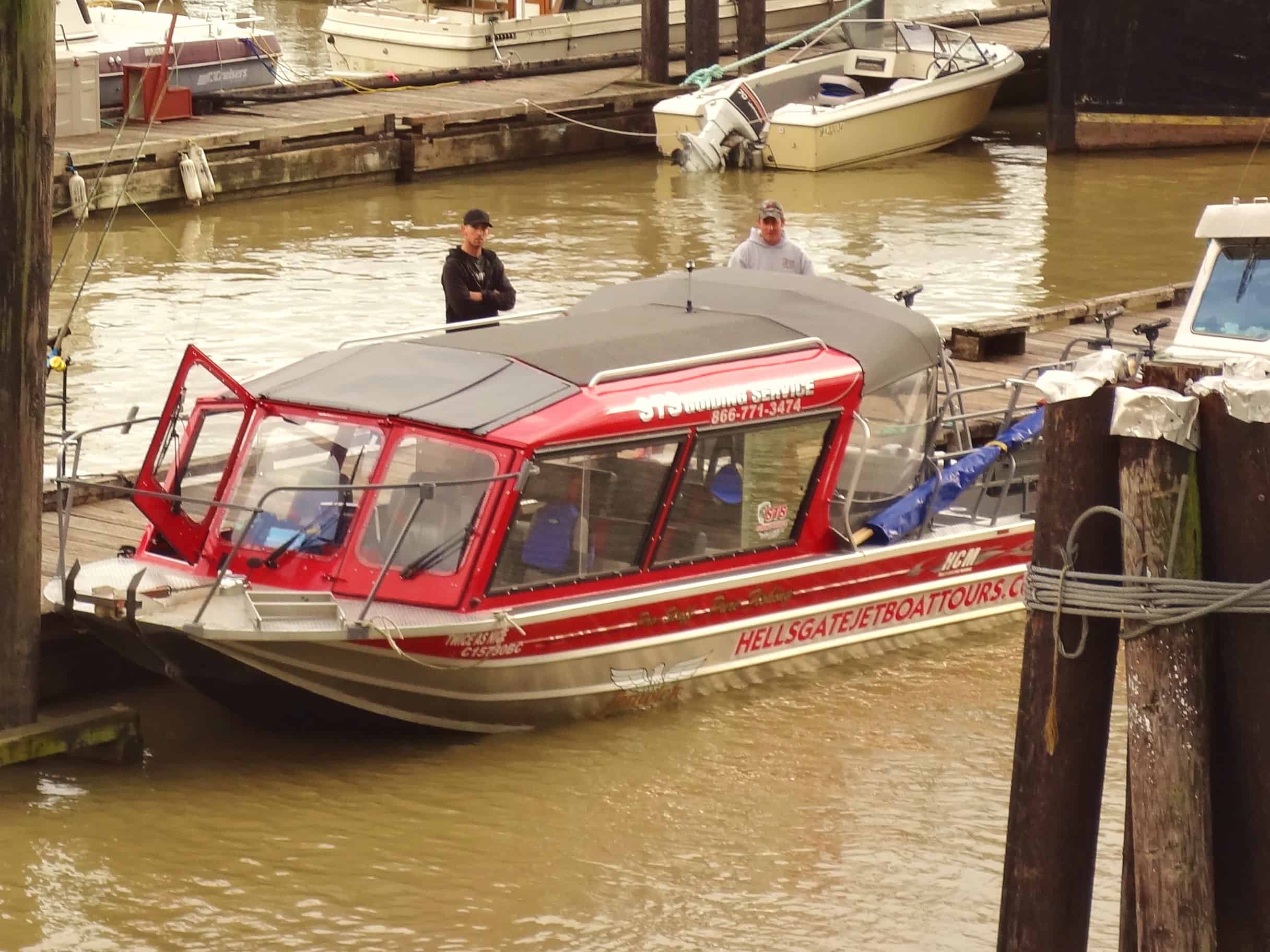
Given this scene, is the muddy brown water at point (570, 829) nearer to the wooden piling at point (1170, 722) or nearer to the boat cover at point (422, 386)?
the boat cover at point (422, 386)

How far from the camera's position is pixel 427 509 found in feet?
31.3

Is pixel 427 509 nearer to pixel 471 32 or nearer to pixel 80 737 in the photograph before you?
pixel 80 737

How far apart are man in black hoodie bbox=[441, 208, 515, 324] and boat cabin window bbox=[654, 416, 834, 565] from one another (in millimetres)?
2590

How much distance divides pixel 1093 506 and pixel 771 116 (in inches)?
910

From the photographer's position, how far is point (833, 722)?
34.9 ft

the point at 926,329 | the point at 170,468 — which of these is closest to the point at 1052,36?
the point at 926,329

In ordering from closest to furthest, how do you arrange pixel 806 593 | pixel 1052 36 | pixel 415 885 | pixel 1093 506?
pixel 1093 506 → pixel 415 885 → pixel 806 593 → pixel 1052 36

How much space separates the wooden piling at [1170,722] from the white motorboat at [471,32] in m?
27.8

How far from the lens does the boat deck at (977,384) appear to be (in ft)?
35.5

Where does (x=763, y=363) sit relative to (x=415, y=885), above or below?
above

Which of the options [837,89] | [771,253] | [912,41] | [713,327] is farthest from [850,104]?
[713,327]

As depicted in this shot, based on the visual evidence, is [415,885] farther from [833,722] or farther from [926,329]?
[926,329]

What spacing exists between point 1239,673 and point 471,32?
2809cm

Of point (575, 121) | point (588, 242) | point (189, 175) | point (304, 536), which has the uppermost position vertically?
point (575, 121)
